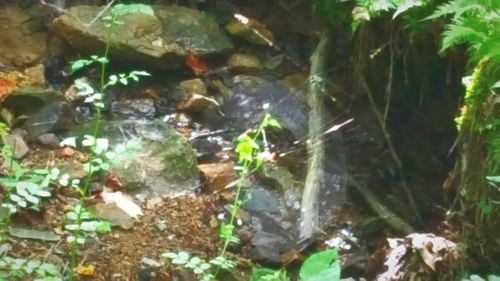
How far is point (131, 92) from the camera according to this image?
4680 millimetres

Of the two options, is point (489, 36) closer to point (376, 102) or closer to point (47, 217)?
point (376, 102)

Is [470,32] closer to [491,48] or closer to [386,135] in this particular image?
[491,48]

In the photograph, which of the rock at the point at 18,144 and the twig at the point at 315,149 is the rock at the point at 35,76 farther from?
the twig at the point at 315,149

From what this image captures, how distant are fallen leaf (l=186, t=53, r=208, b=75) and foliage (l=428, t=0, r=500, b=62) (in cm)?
237

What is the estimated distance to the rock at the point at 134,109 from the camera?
448 centimetres

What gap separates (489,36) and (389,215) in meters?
1.35

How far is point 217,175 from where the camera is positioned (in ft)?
13.0

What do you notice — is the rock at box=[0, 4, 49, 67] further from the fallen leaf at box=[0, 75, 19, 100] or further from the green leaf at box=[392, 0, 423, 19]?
the green leaf at box=[392, 0, 423, 19]

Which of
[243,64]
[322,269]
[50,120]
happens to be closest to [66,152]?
[50,120]

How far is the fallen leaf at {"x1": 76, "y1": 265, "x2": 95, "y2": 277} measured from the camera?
306 cm

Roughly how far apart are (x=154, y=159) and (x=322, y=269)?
1887 millimetres

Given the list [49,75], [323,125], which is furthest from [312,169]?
[49,75]

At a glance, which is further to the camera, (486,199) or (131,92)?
(131,92)

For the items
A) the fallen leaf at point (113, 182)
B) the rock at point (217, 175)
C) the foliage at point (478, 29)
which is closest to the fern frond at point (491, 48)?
the foliage at point (478, 29)
